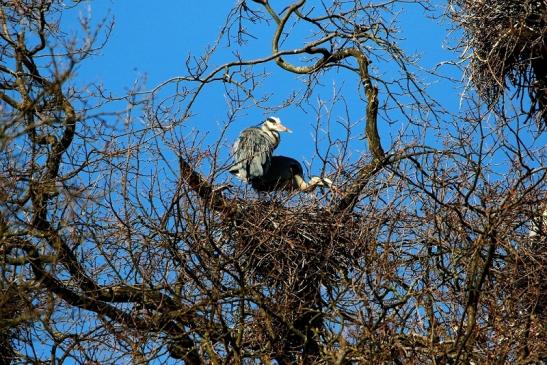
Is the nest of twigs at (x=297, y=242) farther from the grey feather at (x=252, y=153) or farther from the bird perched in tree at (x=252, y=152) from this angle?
the grey feather at (x=252, y=153)

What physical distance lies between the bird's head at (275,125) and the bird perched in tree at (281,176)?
34 centimetres

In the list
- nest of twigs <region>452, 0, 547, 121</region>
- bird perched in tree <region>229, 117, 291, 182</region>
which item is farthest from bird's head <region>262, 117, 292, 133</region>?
nest of twigs <region>452, 0, 547, 121</region>

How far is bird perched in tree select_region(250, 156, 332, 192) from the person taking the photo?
32.9 feet

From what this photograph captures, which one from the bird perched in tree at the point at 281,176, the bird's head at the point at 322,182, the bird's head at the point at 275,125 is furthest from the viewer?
the bird's head at the point at 275,125

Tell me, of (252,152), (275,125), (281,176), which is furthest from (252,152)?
(275,125)

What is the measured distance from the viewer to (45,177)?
6.86 m

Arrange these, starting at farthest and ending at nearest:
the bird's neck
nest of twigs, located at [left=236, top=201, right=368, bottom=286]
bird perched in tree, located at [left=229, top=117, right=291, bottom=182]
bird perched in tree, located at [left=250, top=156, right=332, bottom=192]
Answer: the bird's neck < bird perched in tree, located at [left=250, top=156, right=332, bottom=192] < bird perched in tree, located at [left=229, top=117, right=291, bottom=182] < nest of twigs, located at [left=236, top=201, right=368, bottom=286]

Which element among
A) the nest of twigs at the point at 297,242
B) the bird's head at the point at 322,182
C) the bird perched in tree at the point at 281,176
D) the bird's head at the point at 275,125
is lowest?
the nest of twigs at the point at 297,242

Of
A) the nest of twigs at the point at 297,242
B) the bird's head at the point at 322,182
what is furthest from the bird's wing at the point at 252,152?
the nest of twigs at the point at 297,242

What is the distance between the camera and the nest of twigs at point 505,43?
9.30 m

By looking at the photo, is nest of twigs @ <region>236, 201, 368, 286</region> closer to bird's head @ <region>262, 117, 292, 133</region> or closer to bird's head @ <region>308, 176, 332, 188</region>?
bird's head @ <region>308, 176, 332, 188</region>

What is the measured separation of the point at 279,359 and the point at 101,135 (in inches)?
70.9

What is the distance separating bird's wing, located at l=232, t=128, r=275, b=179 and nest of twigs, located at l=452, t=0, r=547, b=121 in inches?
71.4

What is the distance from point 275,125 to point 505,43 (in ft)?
7.26
